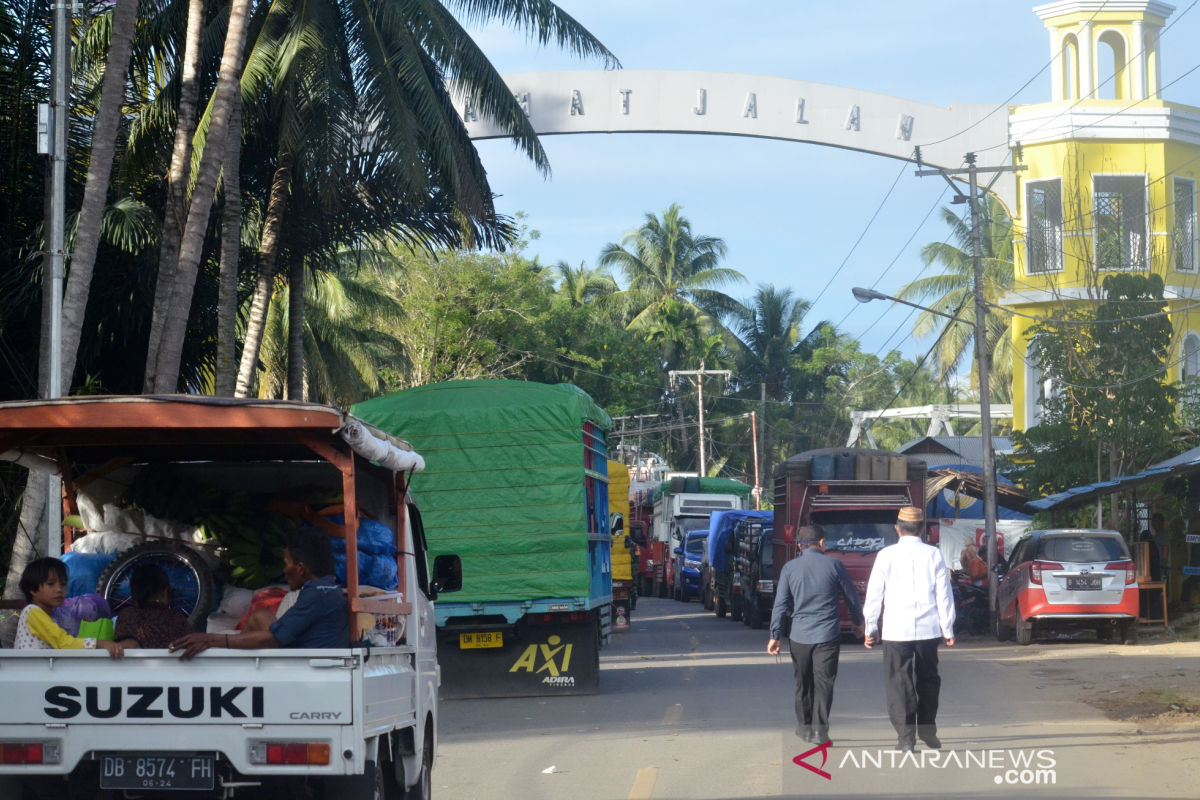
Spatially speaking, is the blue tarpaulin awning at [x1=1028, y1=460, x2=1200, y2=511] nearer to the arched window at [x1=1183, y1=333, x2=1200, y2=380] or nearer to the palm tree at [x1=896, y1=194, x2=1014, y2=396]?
the arched window at [x1=1183, y1=333, x2=1200, y2=380]

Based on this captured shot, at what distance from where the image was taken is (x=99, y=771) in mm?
5457

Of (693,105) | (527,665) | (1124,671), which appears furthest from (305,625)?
(693,105)

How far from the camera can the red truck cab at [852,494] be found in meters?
21.9

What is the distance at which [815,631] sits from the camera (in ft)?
33.4

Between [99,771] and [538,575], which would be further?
→ [538,575]

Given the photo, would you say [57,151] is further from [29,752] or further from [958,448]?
[958,448]

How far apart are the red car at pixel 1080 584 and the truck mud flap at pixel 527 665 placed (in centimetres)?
846

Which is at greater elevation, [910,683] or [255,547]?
[255,547]

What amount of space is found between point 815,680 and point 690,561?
27810mm

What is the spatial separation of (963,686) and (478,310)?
2384 centimetres

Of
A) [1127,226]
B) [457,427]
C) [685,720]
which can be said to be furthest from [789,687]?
[1127,226]

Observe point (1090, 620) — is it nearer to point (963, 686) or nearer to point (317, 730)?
point (963, 686)

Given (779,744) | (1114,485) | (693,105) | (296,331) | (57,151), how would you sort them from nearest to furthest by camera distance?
1. (779,744)
2. (57,151)
3. (296,331)
4. (1114,485)
5. (693,105)

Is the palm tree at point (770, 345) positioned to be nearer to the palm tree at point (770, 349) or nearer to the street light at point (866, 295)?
the palm tree at point (770, 349)
